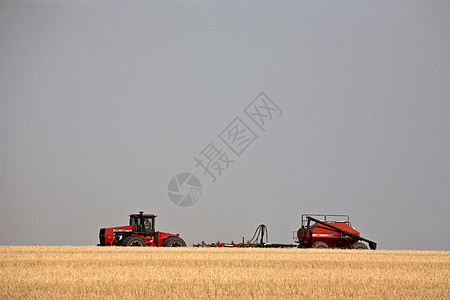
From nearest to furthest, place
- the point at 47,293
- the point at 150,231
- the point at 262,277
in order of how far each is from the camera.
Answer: the point at 47,293, the point at 262,277, the point at 150,231

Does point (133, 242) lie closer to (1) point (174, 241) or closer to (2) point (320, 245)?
(1) point (174, 241)

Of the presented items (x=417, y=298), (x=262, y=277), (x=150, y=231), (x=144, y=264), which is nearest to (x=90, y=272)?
(x=144, y=264)

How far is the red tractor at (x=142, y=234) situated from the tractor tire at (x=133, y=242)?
25.3 inches

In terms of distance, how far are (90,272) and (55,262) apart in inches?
164

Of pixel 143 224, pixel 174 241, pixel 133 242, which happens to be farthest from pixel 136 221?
pixel 174 241

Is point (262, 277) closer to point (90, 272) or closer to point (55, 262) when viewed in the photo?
point (90, 272)

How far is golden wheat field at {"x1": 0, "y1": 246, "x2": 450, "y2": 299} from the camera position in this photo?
13953mm

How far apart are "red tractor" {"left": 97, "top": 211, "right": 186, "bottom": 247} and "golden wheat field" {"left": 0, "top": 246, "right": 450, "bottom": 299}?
10.1 metres

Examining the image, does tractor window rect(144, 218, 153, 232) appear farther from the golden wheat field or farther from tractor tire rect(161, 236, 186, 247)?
the golden wheat field

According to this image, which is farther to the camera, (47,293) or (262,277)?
(262,277)

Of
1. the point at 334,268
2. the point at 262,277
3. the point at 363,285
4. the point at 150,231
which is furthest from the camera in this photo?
the point at 150,231

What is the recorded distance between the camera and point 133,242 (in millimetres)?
32500

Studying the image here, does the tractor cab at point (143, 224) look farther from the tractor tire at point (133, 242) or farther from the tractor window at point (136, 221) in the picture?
the tractor tire at point (133, 242)

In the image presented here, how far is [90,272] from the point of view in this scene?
1788 centimetres
